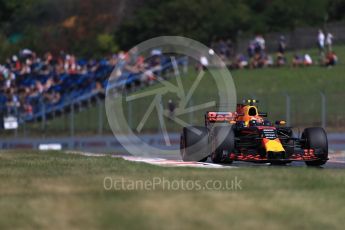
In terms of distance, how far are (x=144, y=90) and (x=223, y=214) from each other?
1213 inches

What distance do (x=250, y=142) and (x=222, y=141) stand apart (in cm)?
83

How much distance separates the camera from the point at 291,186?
41.8ft

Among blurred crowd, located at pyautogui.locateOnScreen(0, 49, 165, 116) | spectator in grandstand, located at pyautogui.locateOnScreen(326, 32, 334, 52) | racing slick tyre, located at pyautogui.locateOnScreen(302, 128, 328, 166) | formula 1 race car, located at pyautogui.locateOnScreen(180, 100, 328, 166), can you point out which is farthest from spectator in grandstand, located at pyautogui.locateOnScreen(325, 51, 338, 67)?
racing slick tyre, located at pyautogui.locateOnScreen(302, 128, 328, 166)

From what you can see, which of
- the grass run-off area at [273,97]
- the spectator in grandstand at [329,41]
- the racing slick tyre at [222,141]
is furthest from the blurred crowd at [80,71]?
the racing slick tyre at [222,141]

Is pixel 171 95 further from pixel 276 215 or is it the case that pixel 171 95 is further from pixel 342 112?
pixel 276 215

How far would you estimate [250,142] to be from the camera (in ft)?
67.6

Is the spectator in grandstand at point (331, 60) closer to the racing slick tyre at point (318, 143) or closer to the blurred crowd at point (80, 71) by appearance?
the blurred crowd at point (80, 71)

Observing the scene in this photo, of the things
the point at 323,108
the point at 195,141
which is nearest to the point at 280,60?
the point at 323,108

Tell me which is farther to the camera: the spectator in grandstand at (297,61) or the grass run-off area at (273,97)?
the spectator in grandstand at (297,61)

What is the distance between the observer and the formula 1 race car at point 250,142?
2011 centimetres

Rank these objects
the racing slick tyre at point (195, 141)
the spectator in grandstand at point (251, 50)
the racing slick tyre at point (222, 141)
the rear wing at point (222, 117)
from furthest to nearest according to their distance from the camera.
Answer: the spectator in grandstand at point (251, 50)
the rear wing at point (222, 117)
the racing slick tyre at point (195, 141)
the racing slick tyre at point (222, 141)

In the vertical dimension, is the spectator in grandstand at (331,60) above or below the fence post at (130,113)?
above

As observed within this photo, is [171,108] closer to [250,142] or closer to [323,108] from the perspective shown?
[323,108]

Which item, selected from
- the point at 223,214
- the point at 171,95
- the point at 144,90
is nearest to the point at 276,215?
the point at 223,214
